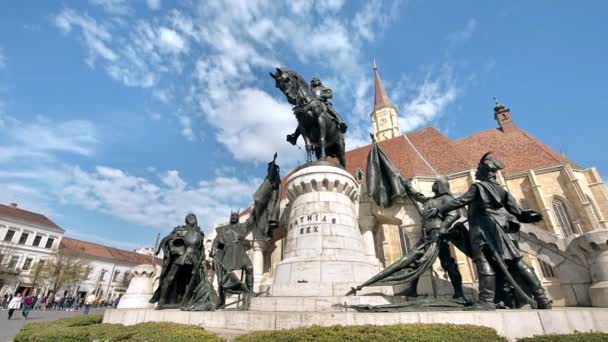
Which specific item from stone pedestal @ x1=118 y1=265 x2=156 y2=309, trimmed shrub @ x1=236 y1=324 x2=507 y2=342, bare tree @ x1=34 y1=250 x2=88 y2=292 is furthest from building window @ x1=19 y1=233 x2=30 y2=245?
trimmed shrub @ x1=236 y1=324 x2=507 y2=342

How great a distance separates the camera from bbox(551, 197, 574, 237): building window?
852 inches

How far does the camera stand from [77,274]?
112 ft

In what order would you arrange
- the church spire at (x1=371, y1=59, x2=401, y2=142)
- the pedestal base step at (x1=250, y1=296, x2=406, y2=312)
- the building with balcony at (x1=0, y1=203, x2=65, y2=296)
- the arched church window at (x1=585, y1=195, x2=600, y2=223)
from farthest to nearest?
the church spire at (x1=371, y1=59, x2=401, y2=142)
the building with balcony at (x1=0, y1=203, x2=65, y2=296)
the arched church window at (x1=585, y1=195, x2=600, y2=223)
the pedestal base step at (x1=250, y1=296, x2=406, y2=312)

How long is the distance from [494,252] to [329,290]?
11.5ft

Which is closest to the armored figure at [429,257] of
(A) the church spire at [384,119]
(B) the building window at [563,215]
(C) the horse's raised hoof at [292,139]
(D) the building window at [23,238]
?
(C) the horse's raised hoof at [292,139]

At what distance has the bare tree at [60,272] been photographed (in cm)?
3244

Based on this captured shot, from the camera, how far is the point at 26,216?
39344 millimetres

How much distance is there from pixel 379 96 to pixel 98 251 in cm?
5796

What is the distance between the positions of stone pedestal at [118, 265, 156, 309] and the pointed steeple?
47.9 metres

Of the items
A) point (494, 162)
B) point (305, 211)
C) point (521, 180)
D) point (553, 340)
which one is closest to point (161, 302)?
point (305, 211)

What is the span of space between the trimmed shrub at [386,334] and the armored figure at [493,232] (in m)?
1.73

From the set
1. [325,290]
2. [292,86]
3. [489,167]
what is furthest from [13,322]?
[489,167]

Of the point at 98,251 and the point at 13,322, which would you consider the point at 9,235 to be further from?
the point at 13,322

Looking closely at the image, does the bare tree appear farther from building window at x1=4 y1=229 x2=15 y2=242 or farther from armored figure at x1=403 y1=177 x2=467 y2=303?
armored figure at x1=403 y1=177 x2=467 y2=303
